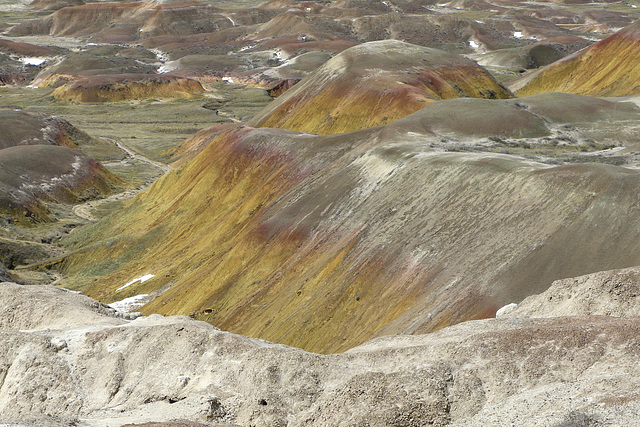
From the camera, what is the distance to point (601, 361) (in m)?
11.0

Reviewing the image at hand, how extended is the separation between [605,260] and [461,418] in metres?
10.4

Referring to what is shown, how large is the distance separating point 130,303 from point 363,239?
37.8ft

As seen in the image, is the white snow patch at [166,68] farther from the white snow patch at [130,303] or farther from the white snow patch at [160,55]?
the white snow patch at [130,303]

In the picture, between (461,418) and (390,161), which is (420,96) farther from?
(461,418)

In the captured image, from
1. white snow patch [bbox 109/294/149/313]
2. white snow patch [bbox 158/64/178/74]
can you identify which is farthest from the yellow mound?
white snow patch [bbox 109/294/149/313]

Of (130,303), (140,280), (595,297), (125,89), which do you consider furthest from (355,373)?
(125,89)

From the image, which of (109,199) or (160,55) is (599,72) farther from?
(160,55)

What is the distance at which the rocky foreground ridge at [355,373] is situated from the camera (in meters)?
10.6

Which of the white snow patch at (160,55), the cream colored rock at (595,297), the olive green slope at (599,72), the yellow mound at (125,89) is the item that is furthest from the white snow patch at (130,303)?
the white snow patch at (160,55)

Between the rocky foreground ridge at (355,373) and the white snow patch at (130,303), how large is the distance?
13.6 meters

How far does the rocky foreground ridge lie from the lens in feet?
34.7

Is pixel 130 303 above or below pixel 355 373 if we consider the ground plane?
below

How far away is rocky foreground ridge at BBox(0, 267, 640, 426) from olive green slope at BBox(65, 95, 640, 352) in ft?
17.8

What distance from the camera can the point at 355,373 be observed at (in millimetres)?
12391
